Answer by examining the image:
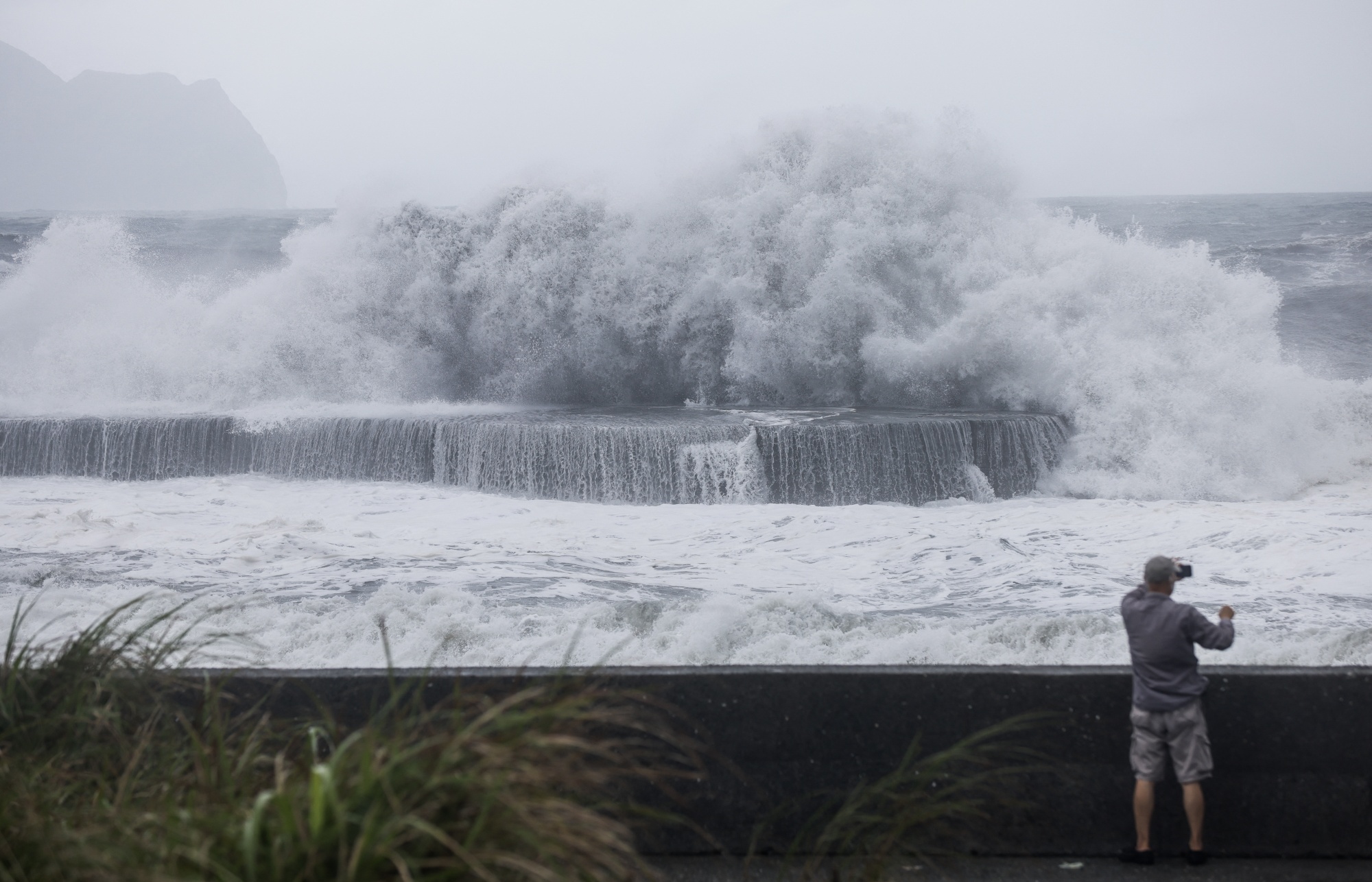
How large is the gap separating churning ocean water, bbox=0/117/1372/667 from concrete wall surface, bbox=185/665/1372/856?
2.84 ft

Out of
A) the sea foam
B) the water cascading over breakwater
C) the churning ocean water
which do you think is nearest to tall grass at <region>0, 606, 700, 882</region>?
the churning ocean water

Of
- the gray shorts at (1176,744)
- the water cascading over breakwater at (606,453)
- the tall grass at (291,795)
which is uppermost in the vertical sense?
the tall grass at (291,795)

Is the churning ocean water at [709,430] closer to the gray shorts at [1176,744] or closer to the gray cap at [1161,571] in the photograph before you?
the gray cap at [1161,571]

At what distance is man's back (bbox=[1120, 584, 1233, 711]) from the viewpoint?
3393 millimetres

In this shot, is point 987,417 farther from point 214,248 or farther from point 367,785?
point 214,248

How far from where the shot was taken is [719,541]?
10.2 m

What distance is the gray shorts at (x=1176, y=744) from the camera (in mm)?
3342

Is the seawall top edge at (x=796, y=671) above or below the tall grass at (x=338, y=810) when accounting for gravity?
below

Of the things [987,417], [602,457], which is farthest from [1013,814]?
[987,417]

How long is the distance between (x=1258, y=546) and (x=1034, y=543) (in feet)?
6.19

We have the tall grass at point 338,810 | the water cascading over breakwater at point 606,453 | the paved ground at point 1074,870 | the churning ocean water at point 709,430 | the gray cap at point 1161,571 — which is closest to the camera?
the tall grass at point 338,810

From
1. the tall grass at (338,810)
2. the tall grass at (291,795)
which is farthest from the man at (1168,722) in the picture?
the tall grass at (338,810)

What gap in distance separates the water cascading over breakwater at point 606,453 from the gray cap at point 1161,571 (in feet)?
27.5

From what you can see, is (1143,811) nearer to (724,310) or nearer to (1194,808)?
(1194,808)
